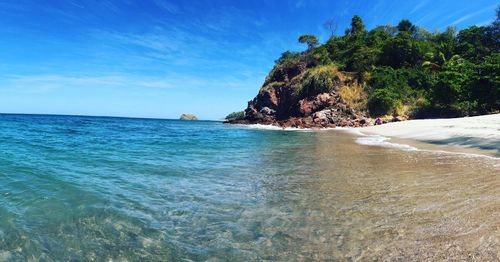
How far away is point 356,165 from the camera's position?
10617 mm

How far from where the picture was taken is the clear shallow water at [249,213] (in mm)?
3965

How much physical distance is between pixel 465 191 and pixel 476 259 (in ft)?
11.4

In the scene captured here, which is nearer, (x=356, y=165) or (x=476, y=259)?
(x=476, y=259)

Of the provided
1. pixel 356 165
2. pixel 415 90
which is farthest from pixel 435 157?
pixel 415 90

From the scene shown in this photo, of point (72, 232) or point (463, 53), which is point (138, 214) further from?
point (463, 53)

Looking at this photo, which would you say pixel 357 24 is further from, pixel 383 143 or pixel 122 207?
pixel 122 207

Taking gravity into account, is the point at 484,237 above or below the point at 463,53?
below

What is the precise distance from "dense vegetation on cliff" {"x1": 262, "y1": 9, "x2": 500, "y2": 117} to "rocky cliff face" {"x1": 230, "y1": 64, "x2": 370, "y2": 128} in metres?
0.38

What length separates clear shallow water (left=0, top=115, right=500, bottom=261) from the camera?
156 inches

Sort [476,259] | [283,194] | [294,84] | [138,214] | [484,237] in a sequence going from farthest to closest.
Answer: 1. [294,84]
2. [283,194]
3. [138,214]
4. [484,237]
5. [476,259]

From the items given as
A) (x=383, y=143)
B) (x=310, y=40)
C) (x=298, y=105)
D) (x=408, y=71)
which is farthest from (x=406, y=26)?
(x=383, y=143)

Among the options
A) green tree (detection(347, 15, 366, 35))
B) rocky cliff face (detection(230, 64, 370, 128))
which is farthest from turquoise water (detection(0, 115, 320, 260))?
green tree (detection(347, 15, 366, 35))

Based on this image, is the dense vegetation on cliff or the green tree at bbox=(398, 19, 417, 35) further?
the green tree at bbox=(398, 19, 417, 35)

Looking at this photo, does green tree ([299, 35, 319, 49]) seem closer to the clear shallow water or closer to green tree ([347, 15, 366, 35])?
green tree ([347, 15, 366, 35])
